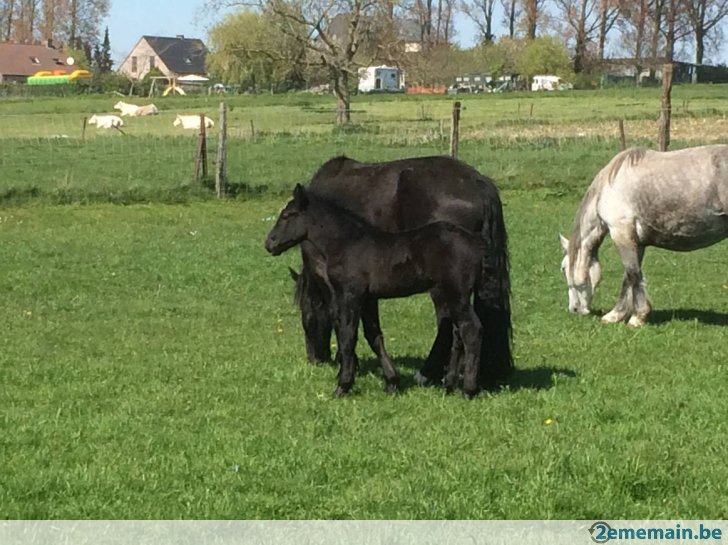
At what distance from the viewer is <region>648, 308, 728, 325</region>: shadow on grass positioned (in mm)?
10102

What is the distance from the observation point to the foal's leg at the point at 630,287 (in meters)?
9.87

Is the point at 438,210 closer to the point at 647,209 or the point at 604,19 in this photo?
the point at 647,209

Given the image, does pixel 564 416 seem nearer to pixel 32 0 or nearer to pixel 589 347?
pixel 589 347

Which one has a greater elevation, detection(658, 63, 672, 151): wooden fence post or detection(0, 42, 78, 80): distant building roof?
detection(0, 42, 78, 80): distant building roof

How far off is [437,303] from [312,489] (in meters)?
2.22

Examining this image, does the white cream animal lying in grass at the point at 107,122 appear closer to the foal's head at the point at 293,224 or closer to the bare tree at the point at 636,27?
the foal's head at the point at 293,224

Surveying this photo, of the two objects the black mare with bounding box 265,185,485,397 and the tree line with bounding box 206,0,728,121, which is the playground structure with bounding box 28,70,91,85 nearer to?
the tree line with bounding box 206,0,728,121

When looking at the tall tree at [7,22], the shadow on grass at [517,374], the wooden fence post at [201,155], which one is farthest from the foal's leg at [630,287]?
the tall tree at [7,22]

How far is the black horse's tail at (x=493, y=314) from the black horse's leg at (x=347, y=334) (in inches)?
35.5

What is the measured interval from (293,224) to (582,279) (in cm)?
412

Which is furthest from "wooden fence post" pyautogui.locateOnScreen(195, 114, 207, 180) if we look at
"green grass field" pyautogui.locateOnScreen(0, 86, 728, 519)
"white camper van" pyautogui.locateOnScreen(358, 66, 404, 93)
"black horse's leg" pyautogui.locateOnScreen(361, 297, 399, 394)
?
"white camper van" pyautogui.locateOnScreen(358, 66, 404, 93)

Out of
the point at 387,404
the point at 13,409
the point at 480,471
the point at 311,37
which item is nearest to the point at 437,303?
the point at 387,404

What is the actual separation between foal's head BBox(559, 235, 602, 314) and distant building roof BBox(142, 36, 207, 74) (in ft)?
368

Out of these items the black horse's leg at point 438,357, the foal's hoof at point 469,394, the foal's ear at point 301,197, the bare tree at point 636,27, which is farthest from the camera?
the bare tree at point 636,27
